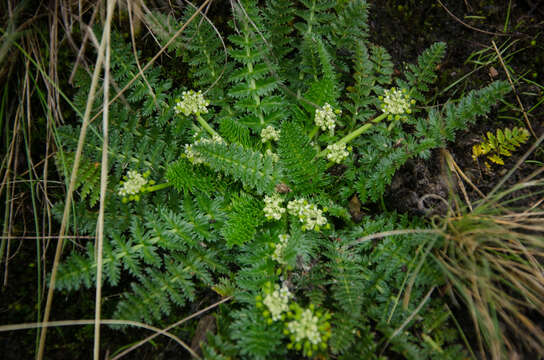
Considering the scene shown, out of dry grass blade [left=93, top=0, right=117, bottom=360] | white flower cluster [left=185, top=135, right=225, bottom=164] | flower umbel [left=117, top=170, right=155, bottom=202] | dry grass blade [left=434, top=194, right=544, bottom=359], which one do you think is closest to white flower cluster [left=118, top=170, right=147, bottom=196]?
flower umbel [left=117, top=170, right=155, bottom=202]

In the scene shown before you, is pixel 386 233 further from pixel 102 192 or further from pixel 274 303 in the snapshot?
pixel 102 192

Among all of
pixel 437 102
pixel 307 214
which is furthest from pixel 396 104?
pixel 307 214

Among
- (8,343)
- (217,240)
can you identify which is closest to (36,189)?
(8,343)

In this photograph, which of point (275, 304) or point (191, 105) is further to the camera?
point (191, 105)

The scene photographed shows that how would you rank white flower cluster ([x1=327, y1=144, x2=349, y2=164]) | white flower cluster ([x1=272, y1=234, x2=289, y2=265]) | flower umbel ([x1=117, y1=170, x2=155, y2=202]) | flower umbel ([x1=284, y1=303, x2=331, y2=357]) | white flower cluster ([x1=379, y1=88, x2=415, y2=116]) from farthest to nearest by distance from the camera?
white flower cluster ([x1=379, y1=88, x2=415, y2=116]) < white flower cluster ([x1=327, y1=144, x2=349, y2=164]) < flower umbel ([x1=117, y1=170, x2=155, y2=202]) < white flower cluster ([x1=272, y1=234, x2=289, y2=265]) < flower umbel ([x1=284, y1=303, x2=331, y2=357])

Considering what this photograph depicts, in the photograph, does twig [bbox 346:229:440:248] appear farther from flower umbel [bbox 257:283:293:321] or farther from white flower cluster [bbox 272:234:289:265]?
flower umbel [bbox 257:283:293:321]

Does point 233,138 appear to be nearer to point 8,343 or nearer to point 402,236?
point 402,236
